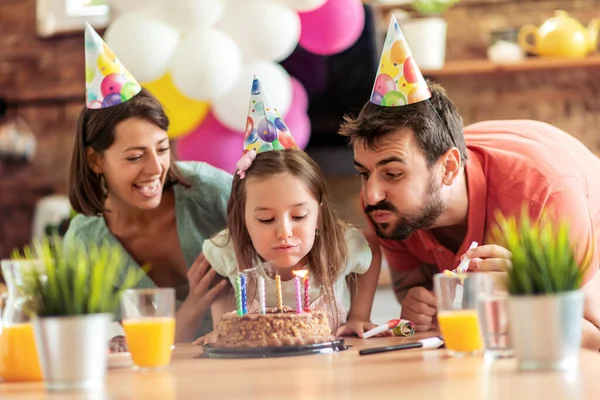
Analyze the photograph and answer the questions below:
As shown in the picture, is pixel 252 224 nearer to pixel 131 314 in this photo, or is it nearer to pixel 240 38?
pixel 131 314

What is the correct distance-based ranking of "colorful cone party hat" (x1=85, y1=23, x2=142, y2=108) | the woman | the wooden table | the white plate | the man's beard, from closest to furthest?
1. the wooden table
2. the white plate
3. the man's beard
4. "colorful cone party hat" (x1=85, y1=23, x2=142, y2=108)
5. the woman

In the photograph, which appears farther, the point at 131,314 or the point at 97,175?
the point at 97,175

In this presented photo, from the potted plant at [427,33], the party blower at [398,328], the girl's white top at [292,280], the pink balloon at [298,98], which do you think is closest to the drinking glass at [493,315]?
the party blower at [398,328]

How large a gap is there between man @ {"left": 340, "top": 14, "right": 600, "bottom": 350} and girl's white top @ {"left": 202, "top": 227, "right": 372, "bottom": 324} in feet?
0.22

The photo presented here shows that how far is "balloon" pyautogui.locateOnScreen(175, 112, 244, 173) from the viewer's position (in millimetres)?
3252

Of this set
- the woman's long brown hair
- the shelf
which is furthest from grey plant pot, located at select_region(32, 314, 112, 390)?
the shelf

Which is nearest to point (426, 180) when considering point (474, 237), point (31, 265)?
point (474, 237)

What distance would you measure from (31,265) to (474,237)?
1211mm

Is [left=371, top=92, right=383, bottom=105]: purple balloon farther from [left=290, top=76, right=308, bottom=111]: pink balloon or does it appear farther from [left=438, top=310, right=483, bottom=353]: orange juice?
[left=290, top=76, right=308, bottom=111]: pink balloon

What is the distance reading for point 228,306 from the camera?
87.9 inches

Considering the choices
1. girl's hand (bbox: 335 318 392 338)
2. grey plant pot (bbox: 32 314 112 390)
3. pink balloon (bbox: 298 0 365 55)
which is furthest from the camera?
pink balloon (bbox: 298 0 365 55)

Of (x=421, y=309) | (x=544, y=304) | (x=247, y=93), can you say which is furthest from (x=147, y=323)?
(x=247, y=93)

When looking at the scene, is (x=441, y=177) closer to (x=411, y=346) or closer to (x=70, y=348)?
(x=411, y=346)

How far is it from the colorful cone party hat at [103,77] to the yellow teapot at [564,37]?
2.09 metres
